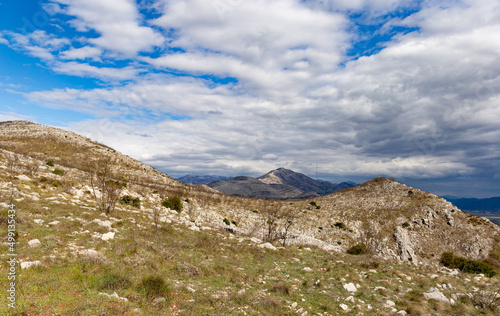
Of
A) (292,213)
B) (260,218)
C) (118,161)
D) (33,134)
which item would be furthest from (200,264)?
(33,134)

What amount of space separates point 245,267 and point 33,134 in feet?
354

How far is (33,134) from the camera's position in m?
85.4

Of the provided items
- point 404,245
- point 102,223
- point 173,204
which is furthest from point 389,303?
point 404,245

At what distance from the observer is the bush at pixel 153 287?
908 cm

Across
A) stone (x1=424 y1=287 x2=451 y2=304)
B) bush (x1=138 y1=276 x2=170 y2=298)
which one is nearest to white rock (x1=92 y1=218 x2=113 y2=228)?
bush (x1=138 y1=276 x2=170 y2=298)

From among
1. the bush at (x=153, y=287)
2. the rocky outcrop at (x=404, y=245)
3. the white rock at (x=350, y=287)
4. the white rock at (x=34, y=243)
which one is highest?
the white rock at (x=34, y=243)

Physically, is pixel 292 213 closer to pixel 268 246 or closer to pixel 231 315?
pixel 268 246

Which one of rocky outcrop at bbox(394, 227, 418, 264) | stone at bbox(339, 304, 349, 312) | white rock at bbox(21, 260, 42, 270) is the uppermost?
white rock at bbox(21, 260, 42, 270)

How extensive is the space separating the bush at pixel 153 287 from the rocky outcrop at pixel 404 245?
41.9 metres

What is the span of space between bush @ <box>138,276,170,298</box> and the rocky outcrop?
41929 mm

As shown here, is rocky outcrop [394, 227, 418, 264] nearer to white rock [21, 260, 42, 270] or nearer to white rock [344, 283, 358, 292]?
white rock [344, 283, 358, 292]

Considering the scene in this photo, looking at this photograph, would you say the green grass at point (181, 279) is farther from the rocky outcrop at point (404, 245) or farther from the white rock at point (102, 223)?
the rocky outcrop at point (404, 245)

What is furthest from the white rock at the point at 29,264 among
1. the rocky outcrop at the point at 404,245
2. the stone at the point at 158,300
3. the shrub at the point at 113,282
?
the rocky outcrop at the point at 404,245

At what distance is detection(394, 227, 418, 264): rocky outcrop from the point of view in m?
38.7
